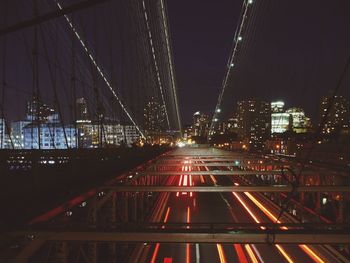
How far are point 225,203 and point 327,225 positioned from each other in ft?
64.7

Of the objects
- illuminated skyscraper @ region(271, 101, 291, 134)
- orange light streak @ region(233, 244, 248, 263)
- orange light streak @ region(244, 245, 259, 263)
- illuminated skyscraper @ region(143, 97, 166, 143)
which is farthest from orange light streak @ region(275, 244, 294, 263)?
illuminated skyscraper @ region(271, 101, 291, 134)

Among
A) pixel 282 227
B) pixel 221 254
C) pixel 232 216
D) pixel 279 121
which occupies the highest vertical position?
pixel 279 121

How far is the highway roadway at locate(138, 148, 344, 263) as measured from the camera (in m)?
11.4

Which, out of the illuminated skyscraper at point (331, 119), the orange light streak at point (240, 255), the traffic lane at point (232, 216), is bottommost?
the traffic lane at point (232, 216)

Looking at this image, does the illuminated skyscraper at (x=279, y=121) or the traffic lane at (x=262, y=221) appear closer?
the traffic lane at (x=262, y=221)

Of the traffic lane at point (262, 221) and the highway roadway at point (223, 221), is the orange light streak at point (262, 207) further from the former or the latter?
the traffic lane at point (262, 221)

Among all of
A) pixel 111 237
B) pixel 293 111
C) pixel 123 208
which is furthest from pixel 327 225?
pixel 293 111

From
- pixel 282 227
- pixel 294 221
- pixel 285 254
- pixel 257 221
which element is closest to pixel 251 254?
pixel 285 254

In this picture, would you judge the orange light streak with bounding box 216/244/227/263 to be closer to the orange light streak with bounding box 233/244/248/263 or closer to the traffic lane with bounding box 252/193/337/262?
the orange light streak with bounding box 233/244/248/263

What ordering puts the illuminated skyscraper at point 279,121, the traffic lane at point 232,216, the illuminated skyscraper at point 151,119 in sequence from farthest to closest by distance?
the illuminated skyscraper at point 279,121 < the illuminated skyscraper at point 151,119 < the traffic lane at point 232,216

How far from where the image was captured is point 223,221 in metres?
18.3

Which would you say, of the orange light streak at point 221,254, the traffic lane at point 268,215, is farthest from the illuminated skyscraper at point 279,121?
the orange light streak at point 221,254

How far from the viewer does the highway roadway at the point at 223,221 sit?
1135 cm

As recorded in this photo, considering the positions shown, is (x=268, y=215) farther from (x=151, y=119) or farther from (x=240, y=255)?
(x=151, y=119)
